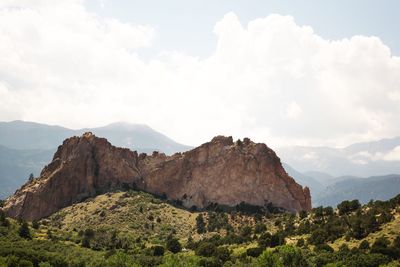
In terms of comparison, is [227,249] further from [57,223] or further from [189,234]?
[57,223]

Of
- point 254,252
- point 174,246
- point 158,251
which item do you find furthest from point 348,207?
point 158,251

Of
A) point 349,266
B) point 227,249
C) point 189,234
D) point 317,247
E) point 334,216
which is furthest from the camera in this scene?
point 189,234

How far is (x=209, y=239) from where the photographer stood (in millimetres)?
162750

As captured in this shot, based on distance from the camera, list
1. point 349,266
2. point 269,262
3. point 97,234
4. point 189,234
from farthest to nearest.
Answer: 1. point 189,234
2. point 97,234
3. point 269,262
4. point 349,266

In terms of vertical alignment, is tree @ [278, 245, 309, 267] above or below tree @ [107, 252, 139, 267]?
above

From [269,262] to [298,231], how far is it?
110 feet

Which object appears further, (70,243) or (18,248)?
(70,243)

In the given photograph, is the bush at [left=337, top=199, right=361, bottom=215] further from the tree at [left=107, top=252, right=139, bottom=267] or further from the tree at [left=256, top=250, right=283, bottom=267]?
the tree at [left=107, top=252, right=139, bottom=267]

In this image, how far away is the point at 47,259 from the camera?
413 ft

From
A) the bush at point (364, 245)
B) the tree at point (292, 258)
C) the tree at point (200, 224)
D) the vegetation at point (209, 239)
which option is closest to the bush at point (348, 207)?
the vegetation at point (209, 239)

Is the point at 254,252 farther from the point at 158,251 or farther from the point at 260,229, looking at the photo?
the point at 260,229

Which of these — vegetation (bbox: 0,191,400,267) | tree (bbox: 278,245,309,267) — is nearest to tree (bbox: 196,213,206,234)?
Answer: vegetation (bbox: 0,191,400,267)

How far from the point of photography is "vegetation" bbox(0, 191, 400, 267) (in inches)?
4473

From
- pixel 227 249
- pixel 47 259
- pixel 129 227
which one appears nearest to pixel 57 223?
pixel 129 227
